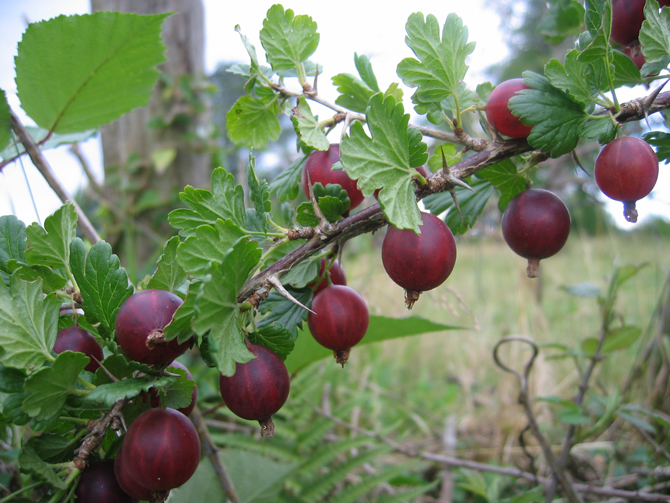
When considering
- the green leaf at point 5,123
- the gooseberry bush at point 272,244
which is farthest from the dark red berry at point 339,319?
the green leaf at point 5,123

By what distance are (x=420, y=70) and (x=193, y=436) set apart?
478 mm

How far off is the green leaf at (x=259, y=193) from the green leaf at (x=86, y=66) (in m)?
0.38

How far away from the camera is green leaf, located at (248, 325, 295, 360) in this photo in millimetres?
463

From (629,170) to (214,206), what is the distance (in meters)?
0.46

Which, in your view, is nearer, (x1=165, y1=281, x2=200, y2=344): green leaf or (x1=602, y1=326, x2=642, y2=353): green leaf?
(x1=165, y1=281, x2=200, y2=344): green leaf

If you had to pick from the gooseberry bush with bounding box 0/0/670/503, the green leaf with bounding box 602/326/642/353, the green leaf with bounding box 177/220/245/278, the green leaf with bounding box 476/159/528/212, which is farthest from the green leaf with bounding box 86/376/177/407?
the green leaf with bounding box 602/326/642/353

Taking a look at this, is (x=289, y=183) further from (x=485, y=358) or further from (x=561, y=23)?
(x=485, y=358)

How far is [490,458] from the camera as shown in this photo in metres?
1.55

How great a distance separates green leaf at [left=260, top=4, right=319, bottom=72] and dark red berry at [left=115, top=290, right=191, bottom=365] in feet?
1.12

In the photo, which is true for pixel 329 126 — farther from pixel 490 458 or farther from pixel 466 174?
pixel 490 458

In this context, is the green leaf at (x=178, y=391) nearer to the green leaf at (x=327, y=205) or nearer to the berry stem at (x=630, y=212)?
the green leaf at (x=327, y=205)

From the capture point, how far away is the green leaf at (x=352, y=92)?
0.59 metres

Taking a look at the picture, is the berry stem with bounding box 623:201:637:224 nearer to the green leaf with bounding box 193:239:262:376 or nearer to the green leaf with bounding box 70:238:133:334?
the green leaf with bounding box 193:239:262:376

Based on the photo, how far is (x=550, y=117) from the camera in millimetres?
495
